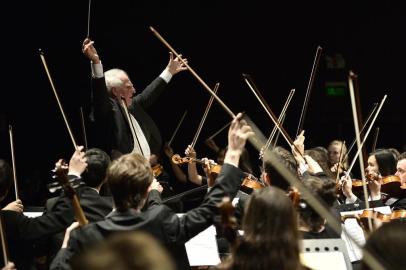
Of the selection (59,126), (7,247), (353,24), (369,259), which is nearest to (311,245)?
(369,259)

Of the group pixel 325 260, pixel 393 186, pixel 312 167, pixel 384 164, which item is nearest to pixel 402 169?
pixel 393 186

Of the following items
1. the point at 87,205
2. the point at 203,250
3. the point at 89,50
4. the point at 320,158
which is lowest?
the point at 203,250

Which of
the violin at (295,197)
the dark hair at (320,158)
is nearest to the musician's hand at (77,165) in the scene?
the violin at (295,197)

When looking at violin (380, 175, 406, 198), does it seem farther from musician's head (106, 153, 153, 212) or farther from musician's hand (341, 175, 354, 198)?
musician's head (106, 153, 153, 212)

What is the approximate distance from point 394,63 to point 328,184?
5.55 m

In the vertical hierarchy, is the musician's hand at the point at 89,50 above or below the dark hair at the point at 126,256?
above

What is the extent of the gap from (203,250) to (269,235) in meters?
1.28

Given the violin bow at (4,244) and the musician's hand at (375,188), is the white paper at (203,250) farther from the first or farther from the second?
the musician's hand at (375,188)

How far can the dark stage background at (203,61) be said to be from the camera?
241 inches

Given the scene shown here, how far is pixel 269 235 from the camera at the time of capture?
1.86 m

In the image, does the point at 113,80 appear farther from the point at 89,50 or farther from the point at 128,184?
the point at 128,184

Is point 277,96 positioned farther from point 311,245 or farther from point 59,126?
point 311,245

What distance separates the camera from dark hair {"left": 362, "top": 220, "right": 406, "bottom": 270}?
149 cm

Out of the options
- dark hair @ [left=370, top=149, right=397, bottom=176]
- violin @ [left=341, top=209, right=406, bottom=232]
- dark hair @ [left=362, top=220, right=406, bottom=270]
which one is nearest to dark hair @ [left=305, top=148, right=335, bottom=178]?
dark hair @ [left=370, top=149, right=397, bottom=176]
